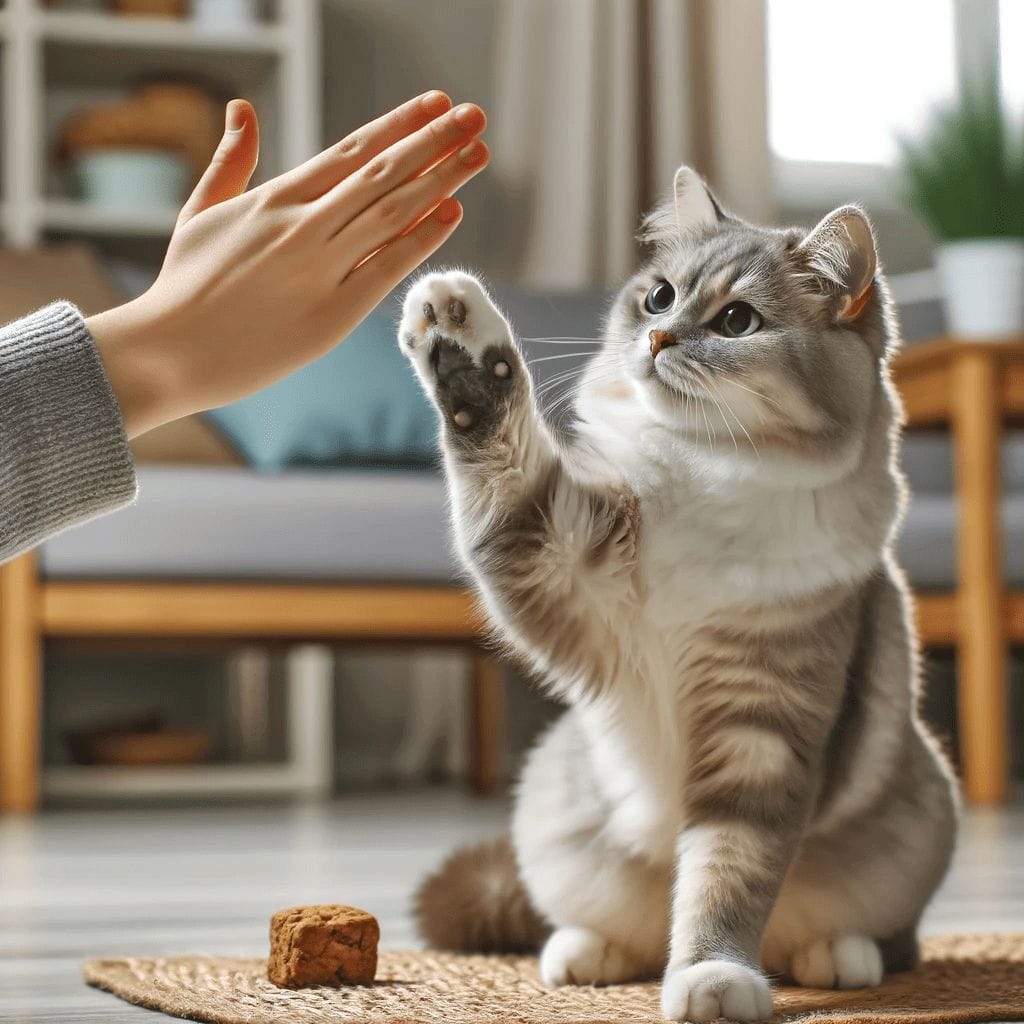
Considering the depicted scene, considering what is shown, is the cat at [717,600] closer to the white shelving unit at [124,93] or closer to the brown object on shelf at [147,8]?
the white shelving unit at [124,93]

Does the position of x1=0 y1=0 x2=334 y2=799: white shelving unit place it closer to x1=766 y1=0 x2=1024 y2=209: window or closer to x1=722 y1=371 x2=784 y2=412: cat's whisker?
Answer: x1=766 y1=0 x2=1024 y2=209: window

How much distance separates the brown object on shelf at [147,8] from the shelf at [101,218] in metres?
0.49

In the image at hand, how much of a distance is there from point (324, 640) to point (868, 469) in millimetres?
1774

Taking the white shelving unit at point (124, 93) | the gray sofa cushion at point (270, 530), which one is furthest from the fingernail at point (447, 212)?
the white shelving unit at point (124, 93)

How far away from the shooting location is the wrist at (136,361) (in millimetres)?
917

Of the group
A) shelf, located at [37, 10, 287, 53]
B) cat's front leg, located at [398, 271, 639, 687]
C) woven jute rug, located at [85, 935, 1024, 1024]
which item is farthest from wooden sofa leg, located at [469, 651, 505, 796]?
cat's front leg, located at [398, 271, 639, 687]

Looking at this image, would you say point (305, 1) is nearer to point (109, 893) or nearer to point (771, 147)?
point (771, 147)

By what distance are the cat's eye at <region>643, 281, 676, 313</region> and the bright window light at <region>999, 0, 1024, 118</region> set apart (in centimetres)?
347

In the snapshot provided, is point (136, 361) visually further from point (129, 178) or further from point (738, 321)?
point (129, 178)

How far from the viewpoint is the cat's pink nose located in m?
1.05

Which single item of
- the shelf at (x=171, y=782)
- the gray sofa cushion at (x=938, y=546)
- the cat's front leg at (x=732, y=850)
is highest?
the gray sofa cushion at (x=938, y=546)

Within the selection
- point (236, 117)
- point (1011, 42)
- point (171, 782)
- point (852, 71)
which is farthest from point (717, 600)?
point (1011, 42)

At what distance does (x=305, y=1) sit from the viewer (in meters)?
3.72

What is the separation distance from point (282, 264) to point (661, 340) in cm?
28
